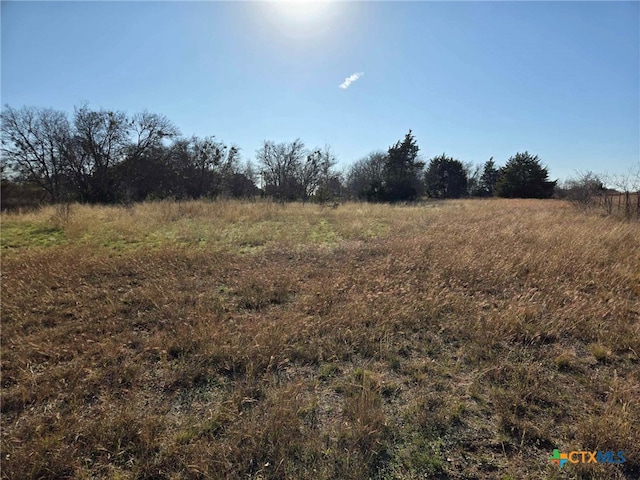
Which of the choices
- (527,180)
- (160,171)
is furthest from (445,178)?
(160,171)

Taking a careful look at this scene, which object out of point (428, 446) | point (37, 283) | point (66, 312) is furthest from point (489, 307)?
point (37, 283)

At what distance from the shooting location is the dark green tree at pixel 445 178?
41750mm

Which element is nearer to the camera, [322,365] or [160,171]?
[322,365]

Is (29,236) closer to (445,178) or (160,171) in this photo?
(160,171)

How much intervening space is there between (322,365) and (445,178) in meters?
45.7

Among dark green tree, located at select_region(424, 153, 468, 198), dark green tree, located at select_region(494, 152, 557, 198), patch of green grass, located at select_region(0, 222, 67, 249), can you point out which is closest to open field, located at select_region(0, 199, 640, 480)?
patch of green grass, located at select_region(0, 222, 67, 249)

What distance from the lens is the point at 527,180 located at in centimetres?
3156

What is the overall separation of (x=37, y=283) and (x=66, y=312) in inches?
53.2

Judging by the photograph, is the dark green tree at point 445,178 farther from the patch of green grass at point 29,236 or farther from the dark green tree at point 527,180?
the patch of green grass at point 29,236

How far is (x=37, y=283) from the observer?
4125mm

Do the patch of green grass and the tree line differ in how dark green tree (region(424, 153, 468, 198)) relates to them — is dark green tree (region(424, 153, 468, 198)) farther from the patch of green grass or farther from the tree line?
the patch of green grass

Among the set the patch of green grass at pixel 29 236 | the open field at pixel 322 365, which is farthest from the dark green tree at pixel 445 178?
the patch of green grass at pixel 29 236

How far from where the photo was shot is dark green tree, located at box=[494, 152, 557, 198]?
31.4m

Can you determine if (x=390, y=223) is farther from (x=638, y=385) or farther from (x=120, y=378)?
(x=120, y=378)
